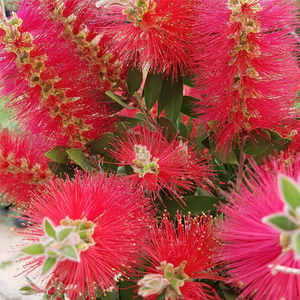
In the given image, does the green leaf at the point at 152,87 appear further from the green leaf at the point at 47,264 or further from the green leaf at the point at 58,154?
the green leaf at the point at 47,264

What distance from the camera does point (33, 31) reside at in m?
0.46

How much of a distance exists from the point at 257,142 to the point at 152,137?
15cm

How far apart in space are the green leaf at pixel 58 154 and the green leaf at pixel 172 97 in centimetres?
19

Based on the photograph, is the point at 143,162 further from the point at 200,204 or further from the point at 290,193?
the point at 290,193

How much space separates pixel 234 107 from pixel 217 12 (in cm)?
12

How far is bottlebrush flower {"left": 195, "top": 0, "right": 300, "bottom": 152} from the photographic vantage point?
40 cm

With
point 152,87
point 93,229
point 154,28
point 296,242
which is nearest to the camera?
point 296,242

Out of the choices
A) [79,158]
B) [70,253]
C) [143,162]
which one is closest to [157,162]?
[143,162]

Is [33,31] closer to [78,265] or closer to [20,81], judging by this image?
[20,81]

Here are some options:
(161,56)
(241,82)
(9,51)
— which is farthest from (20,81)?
(241,82)

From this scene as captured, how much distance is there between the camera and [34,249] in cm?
26

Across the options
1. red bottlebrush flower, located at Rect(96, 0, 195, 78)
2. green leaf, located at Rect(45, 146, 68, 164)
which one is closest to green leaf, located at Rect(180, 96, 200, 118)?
red bottlebrush flower, located at Rect(96, 0, 195, 78)

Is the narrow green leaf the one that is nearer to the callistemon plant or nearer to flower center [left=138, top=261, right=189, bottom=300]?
the callistemon plant

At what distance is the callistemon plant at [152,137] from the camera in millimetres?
342
